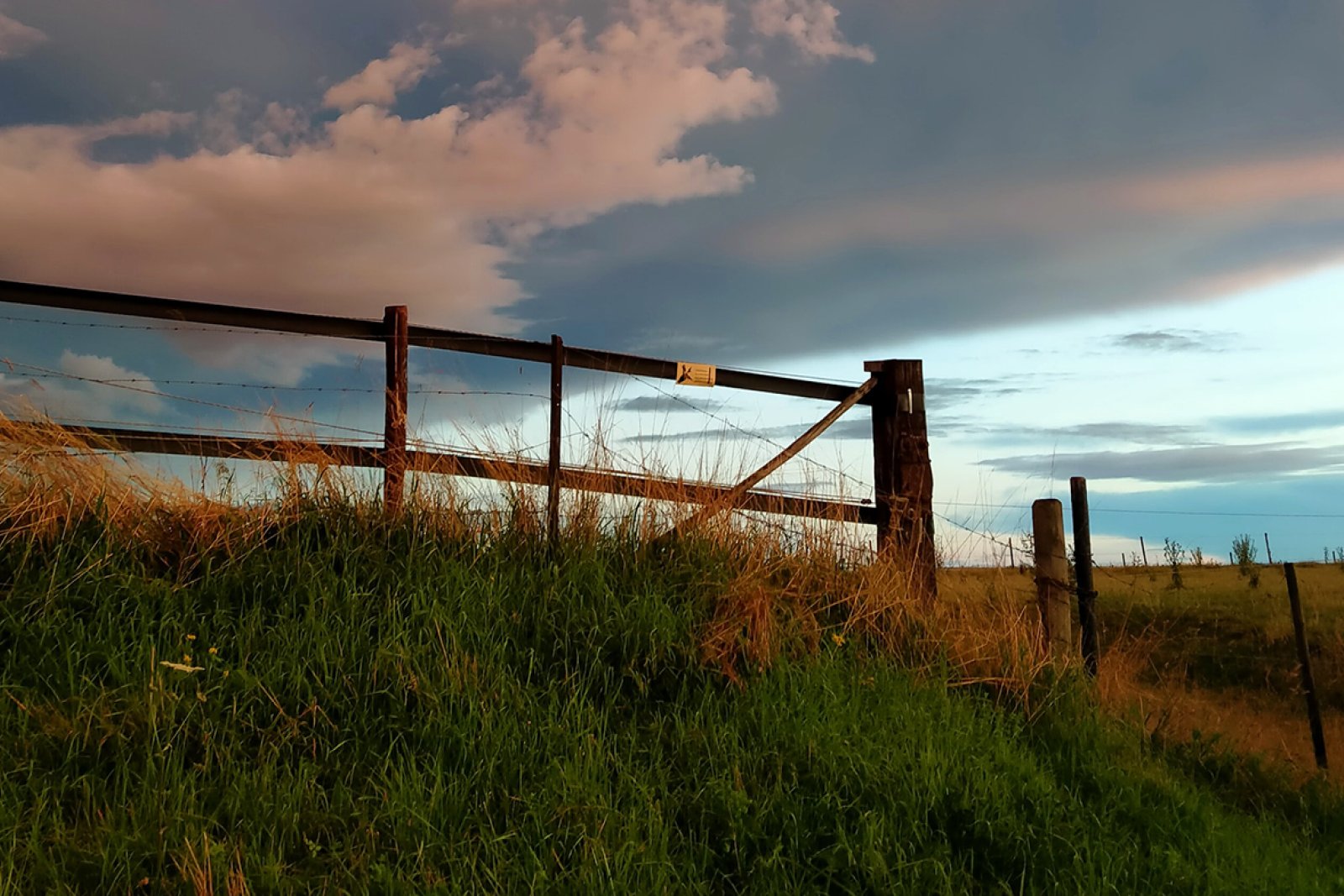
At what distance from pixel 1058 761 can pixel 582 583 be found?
117 inches

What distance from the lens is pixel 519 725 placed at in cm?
445

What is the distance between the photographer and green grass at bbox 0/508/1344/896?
3.71 metres

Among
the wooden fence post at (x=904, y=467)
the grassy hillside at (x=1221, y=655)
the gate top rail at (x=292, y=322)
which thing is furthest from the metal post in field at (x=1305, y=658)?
the gate top rail at (x=292, y=322)

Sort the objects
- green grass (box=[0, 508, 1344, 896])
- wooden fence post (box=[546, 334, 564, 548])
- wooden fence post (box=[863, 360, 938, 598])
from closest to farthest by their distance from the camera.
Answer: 1. green grass (box=[0, 508, 1344, 896])
2. wooden fence post (box=[546, 334, 564, 548])
3. wooden fence post (box=[863, 360, 938, 598])

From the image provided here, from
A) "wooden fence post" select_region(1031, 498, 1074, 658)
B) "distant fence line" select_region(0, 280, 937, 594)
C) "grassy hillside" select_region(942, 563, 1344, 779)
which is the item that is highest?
"distant fence line" select_region(0, 280, 937, 594)

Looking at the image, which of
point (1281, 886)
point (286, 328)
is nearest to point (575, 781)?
point (1281, 886)

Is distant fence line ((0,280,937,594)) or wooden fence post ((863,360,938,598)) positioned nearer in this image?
distant fence line ((0,280,937,594))

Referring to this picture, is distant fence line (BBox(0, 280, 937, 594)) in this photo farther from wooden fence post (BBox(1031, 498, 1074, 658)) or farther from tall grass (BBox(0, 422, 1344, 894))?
wooden fence post (BBox(1031, 498, 1074, 658))

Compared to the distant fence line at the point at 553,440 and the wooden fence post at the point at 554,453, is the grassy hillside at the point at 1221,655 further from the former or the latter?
the wooden fence post at the point at 554,453

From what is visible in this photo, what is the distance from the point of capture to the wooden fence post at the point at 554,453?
6.23 m

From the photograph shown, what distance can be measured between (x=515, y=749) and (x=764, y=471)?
350 cm

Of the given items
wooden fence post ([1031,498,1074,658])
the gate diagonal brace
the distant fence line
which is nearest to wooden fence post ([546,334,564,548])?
the distant fence line

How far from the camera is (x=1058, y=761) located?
5.29 metres

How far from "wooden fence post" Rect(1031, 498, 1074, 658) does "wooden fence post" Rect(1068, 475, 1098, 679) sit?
5.5 inches
